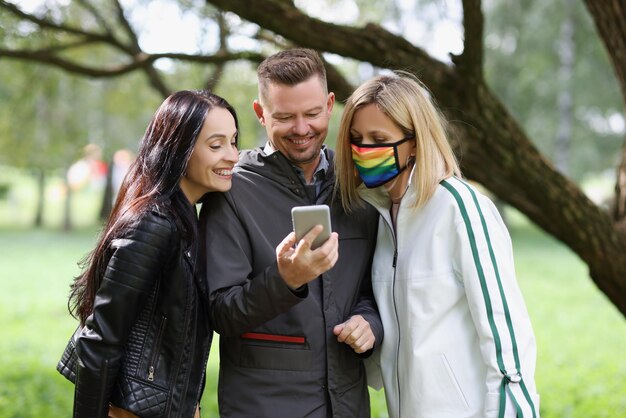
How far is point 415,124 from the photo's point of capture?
2.70 m

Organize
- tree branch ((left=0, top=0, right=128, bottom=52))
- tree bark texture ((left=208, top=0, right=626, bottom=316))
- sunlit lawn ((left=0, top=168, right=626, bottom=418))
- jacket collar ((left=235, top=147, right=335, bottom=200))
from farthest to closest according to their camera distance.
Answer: sunlit lawn ((left=0, top=168, right=626, bottom=418)) < tree branch ((left=0, top=0, right=128, bottom=52)) < tree bark texture ((left=208, top=0, right=626, bottom=316)) < jacket collar ((left=235, top=147, right=335, bottom=200))

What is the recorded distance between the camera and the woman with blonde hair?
8.02 ft

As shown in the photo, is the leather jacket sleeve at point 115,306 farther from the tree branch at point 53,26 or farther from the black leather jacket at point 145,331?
the tree branch at point 53,26

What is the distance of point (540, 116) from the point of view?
2211cm

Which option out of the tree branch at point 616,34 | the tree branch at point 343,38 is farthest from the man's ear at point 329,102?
the tree branch at point 616,34

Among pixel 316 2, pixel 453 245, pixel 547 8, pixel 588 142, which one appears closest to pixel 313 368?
pixel 453 245

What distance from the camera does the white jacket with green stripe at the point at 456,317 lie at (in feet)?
7.98

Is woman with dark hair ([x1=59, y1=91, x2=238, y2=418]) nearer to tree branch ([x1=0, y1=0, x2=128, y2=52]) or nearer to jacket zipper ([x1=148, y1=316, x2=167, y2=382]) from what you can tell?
jacket zipper ([x1=148, y1=316, x2=167, y2=382])

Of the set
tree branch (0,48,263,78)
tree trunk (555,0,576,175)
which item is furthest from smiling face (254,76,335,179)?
tree trunk (555,0,576,175)

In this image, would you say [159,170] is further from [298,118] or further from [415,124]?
[415,124]

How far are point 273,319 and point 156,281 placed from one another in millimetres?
429

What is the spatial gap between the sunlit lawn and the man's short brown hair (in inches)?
51.4

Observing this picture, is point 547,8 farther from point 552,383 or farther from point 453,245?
point 453,245

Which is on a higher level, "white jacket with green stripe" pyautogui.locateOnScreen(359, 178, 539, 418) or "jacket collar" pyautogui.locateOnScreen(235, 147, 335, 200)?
"jacket collar" pyautogui.locateOnScreen(235, 147, 335, 200)
